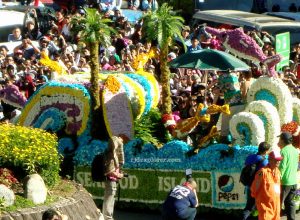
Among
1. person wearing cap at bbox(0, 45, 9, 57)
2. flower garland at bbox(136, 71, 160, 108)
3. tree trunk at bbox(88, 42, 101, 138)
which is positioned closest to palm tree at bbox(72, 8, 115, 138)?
tree trunk at bbox(88, 42, 101, 138)

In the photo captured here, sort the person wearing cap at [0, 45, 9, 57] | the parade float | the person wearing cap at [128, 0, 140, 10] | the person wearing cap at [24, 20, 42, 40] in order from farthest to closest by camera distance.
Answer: the person wearing cap at [128, 0, 140, 10], the person wearing cap at [24, 20, 42, 40], the person wearing cap at [0, 45, 9, 57], the parade float

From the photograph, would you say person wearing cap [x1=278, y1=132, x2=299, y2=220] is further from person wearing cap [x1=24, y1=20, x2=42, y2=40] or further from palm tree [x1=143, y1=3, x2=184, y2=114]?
person wearing cap [x1=24, y1=20, x2=42, y2=40]

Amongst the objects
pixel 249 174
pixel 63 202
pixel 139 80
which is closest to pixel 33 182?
pixel 63 202

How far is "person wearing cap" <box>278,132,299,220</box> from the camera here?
51.6 feet

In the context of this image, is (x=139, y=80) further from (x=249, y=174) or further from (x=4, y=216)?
(x=4, y=216)

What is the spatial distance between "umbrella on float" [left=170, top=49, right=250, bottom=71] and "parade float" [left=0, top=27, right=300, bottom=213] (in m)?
0.54

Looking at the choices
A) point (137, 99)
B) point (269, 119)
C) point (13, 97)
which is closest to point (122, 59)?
point (13, 97)

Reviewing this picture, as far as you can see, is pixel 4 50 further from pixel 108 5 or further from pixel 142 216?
pixel 142 216

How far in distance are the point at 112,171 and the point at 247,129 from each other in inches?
83.6

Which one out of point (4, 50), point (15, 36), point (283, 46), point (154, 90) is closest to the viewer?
point (154, 90)

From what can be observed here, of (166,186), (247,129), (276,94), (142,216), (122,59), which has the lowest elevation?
(142,216)

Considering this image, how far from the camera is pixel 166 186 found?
56.3 ft

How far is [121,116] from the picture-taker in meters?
17.5

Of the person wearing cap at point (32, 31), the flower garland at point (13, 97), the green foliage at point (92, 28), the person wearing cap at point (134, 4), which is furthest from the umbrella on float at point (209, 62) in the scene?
the person wearing cap at point (134, 4)
